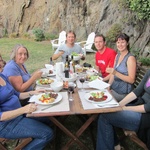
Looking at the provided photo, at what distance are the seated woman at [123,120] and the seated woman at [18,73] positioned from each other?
101 cm

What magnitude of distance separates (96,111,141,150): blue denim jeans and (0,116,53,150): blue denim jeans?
59cm

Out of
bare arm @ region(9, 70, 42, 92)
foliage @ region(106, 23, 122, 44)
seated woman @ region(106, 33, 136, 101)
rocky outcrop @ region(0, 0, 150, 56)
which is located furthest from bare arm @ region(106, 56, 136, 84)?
foliage @ region(106, 23, 122, 44)

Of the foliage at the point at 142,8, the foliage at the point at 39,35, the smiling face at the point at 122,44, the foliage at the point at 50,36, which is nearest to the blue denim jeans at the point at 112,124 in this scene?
the smiling face at the point at 122,44

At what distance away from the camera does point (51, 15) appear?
13.3 metres

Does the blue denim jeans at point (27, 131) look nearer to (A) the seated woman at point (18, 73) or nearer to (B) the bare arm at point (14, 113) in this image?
A: (B) the bare arm at point (14, 113)

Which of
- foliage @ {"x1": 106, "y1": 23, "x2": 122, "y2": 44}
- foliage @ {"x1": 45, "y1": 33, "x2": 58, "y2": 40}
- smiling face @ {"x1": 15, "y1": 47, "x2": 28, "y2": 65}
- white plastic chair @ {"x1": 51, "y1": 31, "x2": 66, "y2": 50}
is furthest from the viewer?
foliage @ {"x1": 45, "y1": 33, "x2": 58, "y2": 40}

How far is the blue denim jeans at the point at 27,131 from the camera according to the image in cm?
208

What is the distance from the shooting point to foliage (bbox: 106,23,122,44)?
27.0 feet

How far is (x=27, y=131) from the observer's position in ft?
6.84

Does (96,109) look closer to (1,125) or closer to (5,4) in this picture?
(1,125)

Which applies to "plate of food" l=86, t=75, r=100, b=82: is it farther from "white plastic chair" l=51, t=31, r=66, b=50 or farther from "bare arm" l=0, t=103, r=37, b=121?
"white plastic chair" l=51, t=31, r=66, b=50

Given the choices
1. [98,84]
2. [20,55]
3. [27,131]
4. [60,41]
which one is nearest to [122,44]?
[98,84]

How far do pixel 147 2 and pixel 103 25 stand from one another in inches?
116

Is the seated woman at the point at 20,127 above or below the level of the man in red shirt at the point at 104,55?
below
